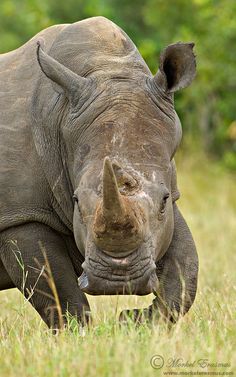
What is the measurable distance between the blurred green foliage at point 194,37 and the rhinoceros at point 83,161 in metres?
12.2

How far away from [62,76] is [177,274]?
1.48 m

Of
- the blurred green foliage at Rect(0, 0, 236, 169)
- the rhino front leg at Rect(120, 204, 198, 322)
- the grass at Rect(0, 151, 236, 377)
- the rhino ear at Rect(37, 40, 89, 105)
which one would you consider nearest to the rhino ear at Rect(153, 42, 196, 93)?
the rhino ear at Rect(37, 40, 89, 105)

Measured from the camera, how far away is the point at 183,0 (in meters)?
22.9

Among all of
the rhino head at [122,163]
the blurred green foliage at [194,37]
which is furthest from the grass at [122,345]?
the blurred green foliage at [194,37]

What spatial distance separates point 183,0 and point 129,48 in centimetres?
1585

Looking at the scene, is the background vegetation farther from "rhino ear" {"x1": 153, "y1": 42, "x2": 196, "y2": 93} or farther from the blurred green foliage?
"rhino ear" {"x1": 153, "y1": 42, "x2": 196, "y2": 93}

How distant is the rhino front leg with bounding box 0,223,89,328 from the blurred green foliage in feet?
41.2

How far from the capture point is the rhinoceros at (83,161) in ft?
21.3

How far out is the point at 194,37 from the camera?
21.0 m

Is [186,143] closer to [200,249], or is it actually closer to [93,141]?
[200,249]

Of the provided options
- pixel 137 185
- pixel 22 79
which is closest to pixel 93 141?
pixel 137 185

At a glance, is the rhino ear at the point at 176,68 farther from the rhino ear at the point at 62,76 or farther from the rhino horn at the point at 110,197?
the rhino horn at the point at 110,197

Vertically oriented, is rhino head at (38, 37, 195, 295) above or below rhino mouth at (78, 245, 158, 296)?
above

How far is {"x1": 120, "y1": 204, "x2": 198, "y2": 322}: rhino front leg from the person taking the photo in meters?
7.07
